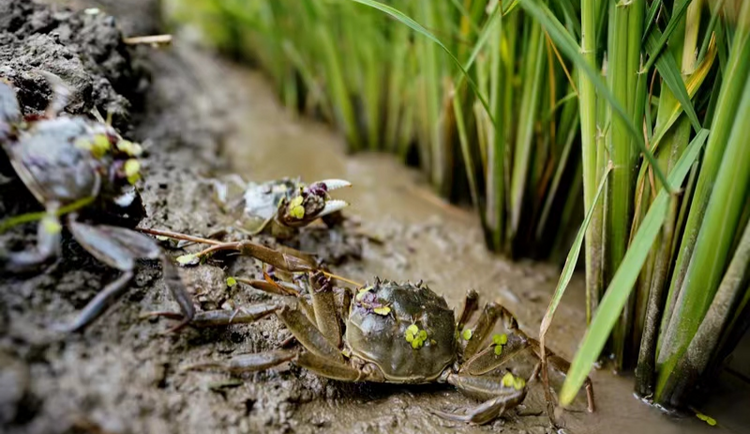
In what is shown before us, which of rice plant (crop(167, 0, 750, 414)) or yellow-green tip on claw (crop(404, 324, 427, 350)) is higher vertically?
rice plant (crop(167, 0, 750, 414))

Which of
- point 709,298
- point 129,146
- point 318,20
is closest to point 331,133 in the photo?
point 318,20

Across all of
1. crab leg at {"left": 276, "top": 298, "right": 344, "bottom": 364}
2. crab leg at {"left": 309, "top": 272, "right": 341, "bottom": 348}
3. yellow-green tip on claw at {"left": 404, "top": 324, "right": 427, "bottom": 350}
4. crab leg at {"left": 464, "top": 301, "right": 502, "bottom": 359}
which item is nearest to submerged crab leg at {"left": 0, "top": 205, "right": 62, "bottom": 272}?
crab leg at {"left": 276, "top": 298, "right": 344, "bottom": 364}

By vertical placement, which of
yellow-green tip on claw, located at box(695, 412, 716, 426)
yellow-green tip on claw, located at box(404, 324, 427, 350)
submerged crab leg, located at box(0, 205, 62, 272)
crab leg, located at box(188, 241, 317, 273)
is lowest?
yellow-green tip on claw, located at box(695, 412, 716, 426)

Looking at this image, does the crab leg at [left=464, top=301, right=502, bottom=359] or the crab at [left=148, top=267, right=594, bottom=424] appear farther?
the crab leg at [left=464, top=301, right=502, bottom=359]

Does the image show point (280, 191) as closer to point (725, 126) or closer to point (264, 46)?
point (725, 126)

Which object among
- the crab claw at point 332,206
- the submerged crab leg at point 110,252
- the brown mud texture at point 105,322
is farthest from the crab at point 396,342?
the crab claw at point 332,206

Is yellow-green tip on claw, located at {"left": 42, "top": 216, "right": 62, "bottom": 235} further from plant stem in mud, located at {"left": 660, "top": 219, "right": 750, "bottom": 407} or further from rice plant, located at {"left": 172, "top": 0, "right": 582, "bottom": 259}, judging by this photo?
plant stem in mud, located at {"left": 660, "top": 219, "right": 750, "bottom": 407}

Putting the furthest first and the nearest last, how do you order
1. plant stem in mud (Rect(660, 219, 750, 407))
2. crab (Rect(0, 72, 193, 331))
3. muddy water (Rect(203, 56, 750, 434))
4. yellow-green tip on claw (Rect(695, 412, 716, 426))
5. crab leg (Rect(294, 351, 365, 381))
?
yellow-green tip on claw (Rect(695, 412, 716, 426))
muddy water (Rect(203, 56, 750, 434))
crab leg (Rect(294, 351, 365, 381))
plant stem in mud (Rect(660, 219, 750, 407))
crab (Rect(0, 72, 193, 331))

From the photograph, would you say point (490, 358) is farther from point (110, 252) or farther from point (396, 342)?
point (110, 252)
